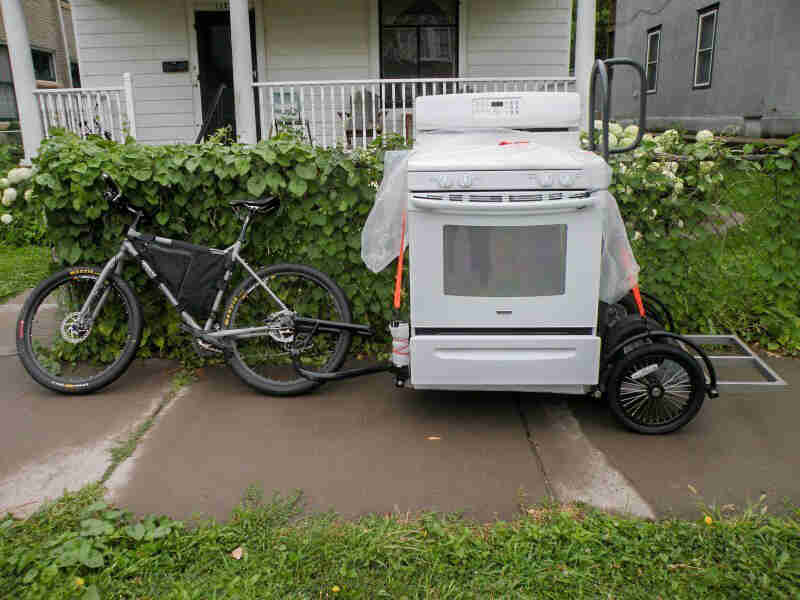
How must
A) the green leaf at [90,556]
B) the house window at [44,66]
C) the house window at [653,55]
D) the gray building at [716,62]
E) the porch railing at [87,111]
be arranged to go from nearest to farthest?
1. the green leaf at [90,556]
2. the porch railing at [87,111]
3. the gray building at [716,62]
4. the house window at [44,66]
5. the house window at [653,55]

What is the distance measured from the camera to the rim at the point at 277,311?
439 centimetres

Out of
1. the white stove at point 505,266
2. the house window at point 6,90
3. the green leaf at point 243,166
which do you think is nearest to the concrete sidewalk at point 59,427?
the green leaf at point 243,166

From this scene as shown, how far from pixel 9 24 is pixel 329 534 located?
7997 millimetres

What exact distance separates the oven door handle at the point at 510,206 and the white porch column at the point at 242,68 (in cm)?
502

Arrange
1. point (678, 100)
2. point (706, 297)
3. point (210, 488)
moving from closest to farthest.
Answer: point (210, 488) → point (706, 297) → point (678, 100)

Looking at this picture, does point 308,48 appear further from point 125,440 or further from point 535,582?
point 535,582

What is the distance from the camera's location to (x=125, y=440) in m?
3.58

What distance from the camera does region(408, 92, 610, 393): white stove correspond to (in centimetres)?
320

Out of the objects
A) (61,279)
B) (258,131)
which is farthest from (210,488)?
(258,131)

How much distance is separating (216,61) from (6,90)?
24.3 feet

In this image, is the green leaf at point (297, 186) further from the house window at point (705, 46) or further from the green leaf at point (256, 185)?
the house window at point (705, 46)

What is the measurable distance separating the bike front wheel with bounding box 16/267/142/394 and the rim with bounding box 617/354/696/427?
2.74m

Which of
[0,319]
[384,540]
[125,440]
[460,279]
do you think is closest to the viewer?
[384,540]

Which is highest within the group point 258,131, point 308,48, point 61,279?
point 308,48
